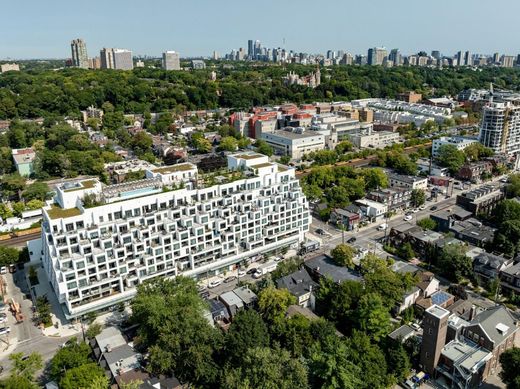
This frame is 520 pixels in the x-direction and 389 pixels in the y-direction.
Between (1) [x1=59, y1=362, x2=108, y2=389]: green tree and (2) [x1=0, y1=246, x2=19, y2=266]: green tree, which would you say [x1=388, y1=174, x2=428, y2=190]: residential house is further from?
(2) [x1=0, y1=246, x2=19, y2=266]: green tree

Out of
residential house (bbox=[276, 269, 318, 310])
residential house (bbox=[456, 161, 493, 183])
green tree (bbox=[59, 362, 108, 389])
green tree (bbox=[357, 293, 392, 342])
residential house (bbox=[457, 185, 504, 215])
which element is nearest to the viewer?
green tree (bbox=[59, 362, 108, 389])

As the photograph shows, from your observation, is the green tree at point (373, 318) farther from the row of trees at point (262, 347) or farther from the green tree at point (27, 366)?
the green tree at point (27, 366)

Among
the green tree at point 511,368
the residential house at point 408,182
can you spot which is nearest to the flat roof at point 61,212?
the green tree at point 511,368

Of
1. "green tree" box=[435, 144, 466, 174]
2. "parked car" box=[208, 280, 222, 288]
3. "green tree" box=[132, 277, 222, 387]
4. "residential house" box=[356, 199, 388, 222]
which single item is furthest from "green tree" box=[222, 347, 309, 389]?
"green tree" box=[435, 144, 466, 174]

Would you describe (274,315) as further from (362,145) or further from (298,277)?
(362,145)

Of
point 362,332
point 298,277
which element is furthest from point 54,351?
point 362,332

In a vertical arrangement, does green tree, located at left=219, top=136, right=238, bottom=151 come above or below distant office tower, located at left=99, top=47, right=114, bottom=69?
below

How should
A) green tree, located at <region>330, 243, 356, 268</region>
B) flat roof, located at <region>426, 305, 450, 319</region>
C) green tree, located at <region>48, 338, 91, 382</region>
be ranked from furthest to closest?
green tree, located at <region>330, 243, 356, 268</region> → green tree, located at <region>48, 338, 91, 382</region> → flat roof, located at <region>426, 305, 450, 319</region>
